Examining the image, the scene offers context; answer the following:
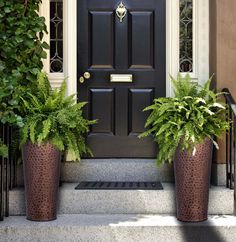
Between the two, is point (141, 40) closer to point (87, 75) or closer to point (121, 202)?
point (87, 75)

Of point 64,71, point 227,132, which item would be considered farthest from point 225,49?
point 64,71

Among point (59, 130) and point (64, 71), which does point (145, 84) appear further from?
point (59, 130)

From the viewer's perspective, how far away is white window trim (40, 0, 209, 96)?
5.13 m

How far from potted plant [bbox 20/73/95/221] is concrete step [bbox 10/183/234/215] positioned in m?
0.22

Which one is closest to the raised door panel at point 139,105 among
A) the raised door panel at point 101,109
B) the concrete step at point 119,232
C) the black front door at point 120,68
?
the black front door at point 120,68

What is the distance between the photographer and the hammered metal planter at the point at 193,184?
4145 mm

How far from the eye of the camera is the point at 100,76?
5230 mm

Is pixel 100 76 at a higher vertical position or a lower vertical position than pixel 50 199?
higher

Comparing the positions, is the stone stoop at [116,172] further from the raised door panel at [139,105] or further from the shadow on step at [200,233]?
the shadow on step at [200,233]

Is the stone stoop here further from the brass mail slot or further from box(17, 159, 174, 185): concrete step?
the brass mail slot

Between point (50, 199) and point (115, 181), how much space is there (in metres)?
0.90

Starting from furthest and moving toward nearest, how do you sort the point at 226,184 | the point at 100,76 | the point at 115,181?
the point at 100,76 < the point at 115,181 < the point at 226,184

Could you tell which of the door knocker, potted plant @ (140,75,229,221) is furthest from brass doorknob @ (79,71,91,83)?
potted plant @ (140,75,229,221)

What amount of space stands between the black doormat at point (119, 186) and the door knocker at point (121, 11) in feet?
5.88
